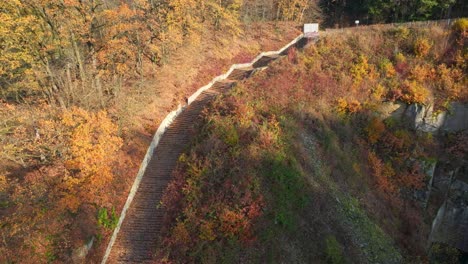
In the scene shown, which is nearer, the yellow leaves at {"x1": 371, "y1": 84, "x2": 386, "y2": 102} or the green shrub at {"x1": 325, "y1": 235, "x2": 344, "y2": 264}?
the green shrub at {"x1": 325, "y1": 235, "x2": 344, "y2": 264}

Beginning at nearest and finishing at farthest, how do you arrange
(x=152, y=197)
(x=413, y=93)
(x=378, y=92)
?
(x=152, y=197) → (x=413, y=93) → (x=378, y=92)

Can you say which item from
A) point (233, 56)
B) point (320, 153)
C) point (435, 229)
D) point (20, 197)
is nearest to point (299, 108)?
point (320, 153)

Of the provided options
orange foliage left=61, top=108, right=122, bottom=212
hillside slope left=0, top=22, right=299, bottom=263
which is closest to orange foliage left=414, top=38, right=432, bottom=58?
hillside slope left=0, top=22, right=299, bottom=263

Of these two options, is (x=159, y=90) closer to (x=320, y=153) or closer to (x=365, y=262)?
(x=320, y=153)

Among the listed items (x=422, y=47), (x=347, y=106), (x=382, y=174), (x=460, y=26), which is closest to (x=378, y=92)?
(x=347, y=106)

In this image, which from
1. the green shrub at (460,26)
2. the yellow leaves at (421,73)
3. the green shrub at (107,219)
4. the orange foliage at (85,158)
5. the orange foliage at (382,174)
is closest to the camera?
the orange foliage at (85,158)

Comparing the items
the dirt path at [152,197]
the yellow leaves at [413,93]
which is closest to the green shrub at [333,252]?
the dirt path at [152,197]

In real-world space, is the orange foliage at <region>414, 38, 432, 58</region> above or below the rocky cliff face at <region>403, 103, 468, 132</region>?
above

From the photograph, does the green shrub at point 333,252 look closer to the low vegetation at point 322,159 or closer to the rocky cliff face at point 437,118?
the low vegetation at point 322,159

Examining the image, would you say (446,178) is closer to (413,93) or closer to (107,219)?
(413,93)

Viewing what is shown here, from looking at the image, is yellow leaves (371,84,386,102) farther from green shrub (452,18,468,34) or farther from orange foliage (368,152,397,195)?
green shrub (452,18,468,34)

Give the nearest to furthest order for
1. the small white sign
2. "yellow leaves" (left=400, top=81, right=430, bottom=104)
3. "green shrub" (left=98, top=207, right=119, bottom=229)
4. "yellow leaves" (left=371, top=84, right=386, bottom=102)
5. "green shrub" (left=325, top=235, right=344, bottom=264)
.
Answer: "green shrub" (left=325, top=235, right=344, bottom=264) → "green shrub" (left=98, top=207, right=119, bottom=229) → "yellow leaves" (left=400, top=81, right=430, bottom=104) → "yellow leaves" (left=371, top=84, right=386, bottom=102) → the small white sign
